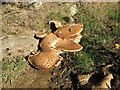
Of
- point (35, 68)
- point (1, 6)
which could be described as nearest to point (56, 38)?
point (35, 68)

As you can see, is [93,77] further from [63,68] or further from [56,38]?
[56,38]

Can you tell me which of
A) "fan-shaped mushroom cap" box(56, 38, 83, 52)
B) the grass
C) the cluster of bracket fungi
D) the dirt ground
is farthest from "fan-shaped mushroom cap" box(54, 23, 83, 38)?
the grass

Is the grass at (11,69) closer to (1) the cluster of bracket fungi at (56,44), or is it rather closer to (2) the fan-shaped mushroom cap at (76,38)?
(1) the cluster of bracket fungi at (56,44)

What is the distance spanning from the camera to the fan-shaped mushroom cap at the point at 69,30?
5.98m

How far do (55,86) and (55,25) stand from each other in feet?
4.35

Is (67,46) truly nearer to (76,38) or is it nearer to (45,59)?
(76,38)

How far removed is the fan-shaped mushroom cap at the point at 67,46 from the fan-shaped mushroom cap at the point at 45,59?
17 cm

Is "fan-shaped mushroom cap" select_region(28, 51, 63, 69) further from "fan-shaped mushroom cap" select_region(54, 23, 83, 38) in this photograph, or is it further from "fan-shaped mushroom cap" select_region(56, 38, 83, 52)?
"fan-shaped mushroom cap" select_region(54, 23, 83, 38)

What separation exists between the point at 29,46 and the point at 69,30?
2.48 ft

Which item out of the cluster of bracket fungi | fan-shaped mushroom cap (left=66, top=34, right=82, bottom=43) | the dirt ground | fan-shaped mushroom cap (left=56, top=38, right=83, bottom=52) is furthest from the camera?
fan-shaped mushroom cap (left=66, top=34, right=82, bottom=43)

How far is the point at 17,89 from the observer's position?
5.41m

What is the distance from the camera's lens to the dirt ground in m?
5.47

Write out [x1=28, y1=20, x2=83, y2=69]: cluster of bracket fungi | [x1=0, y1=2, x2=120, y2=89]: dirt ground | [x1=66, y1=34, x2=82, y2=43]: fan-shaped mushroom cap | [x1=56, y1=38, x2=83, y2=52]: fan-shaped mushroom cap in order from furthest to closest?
[x1=66, y1=34, x2=82, y2=43]: fan-shaped mushroom cap < [x1=56, y1=38, x2=83, y2=52]: fan-shaped mushroom cap < [x1=28, y1=20, x2=83, y2=69]: cluster of bracket fungi < [x1=0, y1=2, x2=120, y2=89]: dirt ground

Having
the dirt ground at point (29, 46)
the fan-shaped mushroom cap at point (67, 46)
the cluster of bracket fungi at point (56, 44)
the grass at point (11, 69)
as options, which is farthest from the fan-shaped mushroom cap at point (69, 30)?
the grass at point (11, 69)
